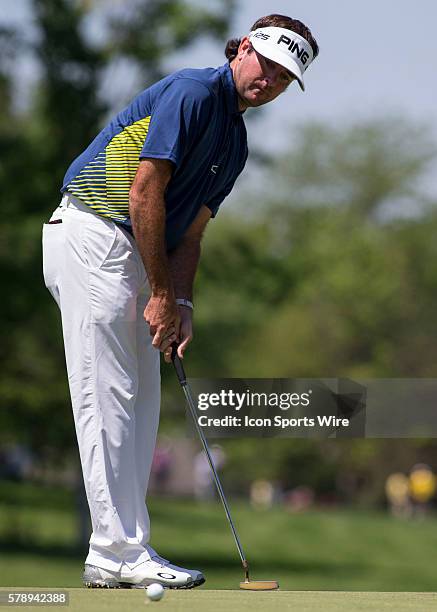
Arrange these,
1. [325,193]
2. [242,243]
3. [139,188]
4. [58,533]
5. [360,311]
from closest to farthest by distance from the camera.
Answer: [139,188] < [242,243] < [58,533] < [360,311] < [325,193]

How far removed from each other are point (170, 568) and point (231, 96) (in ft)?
5.39

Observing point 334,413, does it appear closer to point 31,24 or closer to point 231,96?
point 231,96

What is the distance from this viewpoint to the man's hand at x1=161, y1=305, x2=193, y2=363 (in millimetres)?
4746

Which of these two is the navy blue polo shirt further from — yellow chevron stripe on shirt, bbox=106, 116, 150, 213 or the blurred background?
the blurred background

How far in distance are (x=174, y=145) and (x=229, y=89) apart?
1.20ft

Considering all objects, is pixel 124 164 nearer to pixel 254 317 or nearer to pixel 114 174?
pixel 114 174

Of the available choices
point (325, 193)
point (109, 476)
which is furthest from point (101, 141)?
point (325, 193)

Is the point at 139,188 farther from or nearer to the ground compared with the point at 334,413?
farther from the ground

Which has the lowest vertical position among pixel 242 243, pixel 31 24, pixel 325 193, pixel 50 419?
pixel 50 419

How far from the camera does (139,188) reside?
14.8 ft

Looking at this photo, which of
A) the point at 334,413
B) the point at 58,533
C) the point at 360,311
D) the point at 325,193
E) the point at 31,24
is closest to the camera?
the point at 334,413

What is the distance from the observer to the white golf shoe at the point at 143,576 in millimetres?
4578

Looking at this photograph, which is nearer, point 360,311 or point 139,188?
point 139,188

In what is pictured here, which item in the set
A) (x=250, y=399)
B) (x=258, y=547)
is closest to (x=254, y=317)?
(x=258, y=547)
